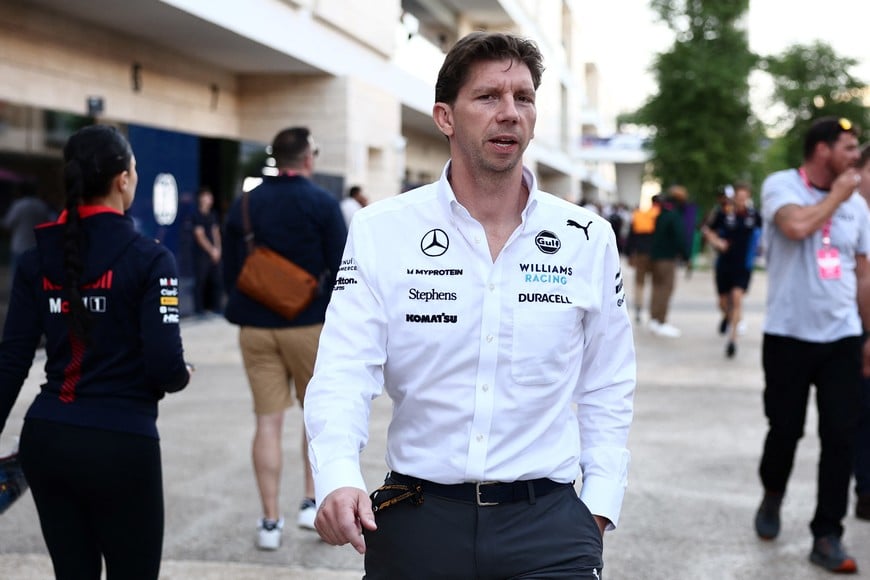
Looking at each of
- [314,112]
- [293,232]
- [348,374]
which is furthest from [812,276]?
[314,112]

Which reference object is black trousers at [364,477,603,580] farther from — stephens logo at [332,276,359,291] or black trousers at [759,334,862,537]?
black trousers at [759,334,862,537]

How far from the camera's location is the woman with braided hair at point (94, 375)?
3.10m

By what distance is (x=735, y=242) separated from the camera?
45.0 feet

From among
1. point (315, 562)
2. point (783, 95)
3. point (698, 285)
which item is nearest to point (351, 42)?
point (698, 285)

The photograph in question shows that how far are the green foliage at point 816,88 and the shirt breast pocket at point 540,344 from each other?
5168cm

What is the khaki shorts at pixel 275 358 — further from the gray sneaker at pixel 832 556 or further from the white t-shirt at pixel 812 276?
the gray sneaker at pixel 832 556

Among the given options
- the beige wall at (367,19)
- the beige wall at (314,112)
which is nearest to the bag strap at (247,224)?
the beige wall at (367,19)

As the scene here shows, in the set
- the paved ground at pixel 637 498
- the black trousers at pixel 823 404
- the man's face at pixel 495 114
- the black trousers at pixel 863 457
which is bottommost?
the paved ground at pixel 637 498

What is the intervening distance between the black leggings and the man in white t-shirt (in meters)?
3.31

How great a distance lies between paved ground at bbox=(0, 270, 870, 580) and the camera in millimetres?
5043

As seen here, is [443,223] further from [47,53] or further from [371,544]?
[47,53]

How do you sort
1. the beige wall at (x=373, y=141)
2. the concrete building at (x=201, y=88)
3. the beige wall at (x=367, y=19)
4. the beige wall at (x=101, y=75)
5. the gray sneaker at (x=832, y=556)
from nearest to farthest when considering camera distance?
the gray sneaker at (x=832, y=556) < the concrete building at (x=201, y=88) < the beige wall at (x=101, y=75) < the beige wall at (x=367, y=19) < the beige wall at (x=373, y=141)

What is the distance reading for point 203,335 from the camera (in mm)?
14250

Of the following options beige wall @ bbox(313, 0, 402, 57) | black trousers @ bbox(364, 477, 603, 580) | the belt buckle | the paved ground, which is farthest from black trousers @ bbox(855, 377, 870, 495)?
beige wall @ bbox(313, 0, 402, 57)
